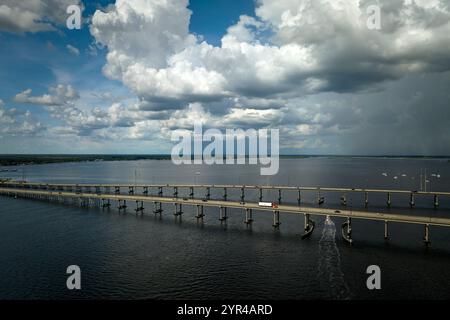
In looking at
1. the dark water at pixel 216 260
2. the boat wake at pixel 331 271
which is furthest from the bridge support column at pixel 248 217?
the boat wake at pixel 331 271

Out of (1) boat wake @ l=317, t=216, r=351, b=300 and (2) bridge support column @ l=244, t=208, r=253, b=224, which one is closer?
(1) boat wake @ l=317, t=216, r=351, b=300

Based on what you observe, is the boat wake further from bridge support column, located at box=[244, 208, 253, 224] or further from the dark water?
bridge support column, located at box=[244, 208, 253, 224]

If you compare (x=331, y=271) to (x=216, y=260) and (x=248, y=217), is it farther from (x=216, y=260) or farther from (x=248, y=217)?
(x=248, y=217)

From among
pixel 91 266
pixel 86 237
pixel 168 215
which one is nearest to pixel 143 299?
pixel 91 266

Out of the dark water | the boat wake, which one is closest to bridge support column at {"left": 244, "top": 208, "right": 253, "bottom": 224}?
the dark water

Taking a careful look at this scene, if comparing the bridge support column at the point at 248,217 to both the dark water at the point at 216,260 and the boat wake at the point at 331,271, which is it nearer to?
the dark water at the point at 216,260

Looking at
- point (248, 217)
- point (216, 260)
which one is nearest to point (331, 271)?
point (216, 260)

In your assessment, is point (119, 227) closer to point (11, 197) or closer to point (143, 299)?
point (143, 299)

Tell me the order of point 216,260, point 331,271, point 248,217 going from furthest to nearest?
point 248,217 → point 216,260 → point 331,271
